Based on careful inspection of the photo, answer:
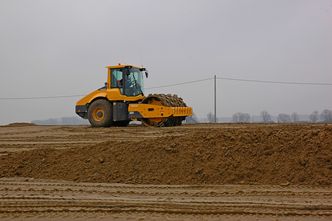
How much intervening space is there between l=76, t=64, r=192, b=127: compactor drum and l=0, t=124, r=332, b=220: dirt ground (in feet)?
30.5

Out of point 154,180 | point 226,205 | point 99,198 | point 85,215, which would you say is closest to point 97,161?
point 154,180

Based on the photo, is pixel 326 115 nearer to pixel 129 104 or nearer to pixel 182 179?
pixel 129 104

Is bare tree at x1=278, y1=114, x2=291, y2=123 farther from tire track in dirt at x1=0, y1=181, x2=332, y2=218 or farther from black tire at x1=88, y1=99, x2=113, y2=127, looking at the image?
tire track in dirt at x1=0, y1=181, x2=332, y2=218

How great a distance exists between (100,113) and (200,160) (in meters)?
12.4

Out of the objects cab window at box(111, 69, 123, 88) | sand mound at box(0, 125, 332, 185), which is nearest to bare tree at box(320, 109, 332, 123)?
cab window at box(111, 69, 123, 88)

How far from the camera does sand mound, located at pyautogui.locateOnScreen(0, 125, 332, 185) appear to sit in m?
7.30

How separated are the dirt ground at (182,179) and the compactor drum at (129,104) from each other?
930cm

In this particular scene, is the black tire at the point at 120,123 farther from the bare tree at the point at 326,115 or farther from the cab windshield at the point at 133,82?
the bare tree at the point at 326,115

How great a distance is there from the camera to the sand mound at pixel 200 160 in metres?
7.30

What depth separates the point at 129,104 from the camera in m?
18.7

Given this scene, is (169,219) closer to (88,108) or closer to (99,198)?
(99,198)

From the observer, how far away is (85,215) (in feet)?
17.8

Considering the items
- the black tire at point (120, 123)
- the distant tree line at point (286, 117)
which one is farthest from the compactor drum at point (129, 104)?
the distant tree line at point (286, 117)

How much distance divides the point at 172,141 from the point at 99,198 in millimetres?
2762
